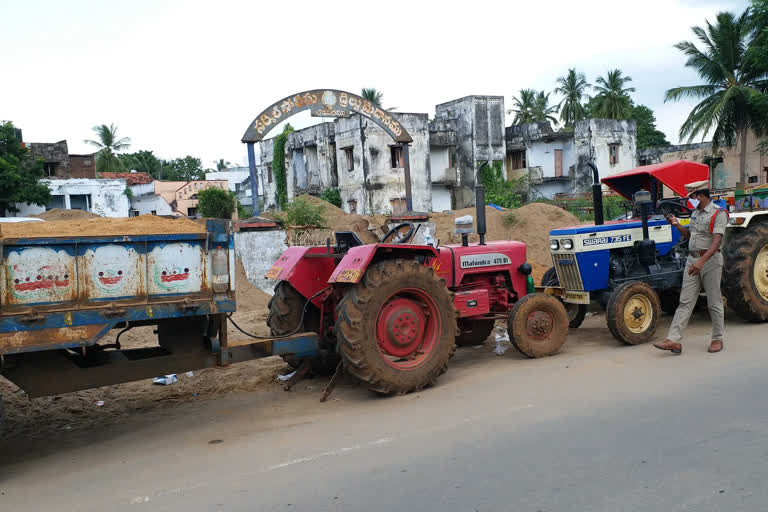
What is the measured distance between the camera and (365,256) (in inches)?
234

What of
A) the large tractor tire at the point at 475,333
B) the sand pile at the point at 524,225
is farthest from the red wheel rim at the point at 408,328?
the sand pile at the point at 524,225

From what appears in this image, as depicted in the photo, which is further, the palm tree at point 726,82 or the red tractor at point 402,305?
the palm tree at point 726,82

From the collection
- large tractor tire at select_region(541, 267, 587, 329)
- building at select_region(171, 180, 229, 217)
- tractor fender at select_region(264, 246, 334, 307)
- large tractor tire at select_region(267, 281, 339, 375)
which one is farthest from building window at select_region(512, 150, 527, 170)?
large tractor tire at select_region(267, 281, 339, 375)

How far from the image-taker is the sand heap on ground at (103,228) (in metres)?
4.61

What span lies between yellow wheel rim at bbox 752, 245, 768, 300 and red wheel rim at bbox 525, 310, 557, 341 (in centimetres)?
305

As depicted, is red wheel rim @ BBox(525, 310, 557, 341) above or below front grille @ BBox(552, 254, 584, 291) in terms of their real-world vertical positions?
below

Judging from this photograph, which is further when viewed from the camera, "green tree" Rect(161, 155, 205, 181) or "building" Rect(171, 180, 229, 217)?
"green tree" Rect(161, 155, 205, 181)

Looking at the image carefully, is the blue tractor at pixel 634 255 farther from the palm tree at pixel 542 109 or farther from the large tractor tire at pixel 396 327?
the palm tree at pixel 542 109

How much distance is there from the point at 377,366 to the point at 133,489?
2381 mm

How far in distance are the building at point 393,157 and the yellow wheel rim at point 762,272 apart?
83.8 ft

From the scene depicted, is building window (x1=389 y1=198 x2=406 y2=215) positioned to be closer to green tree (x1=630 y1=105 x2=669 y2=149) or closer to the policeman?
the policeman

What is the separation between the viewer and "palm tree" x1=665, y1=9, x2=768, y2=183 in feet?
99.1

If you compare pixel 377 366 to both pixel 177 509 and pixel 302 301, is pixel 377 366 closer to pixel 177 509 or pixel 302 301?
pixel 302 301

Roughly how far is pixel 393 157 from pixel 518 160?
1316 centimetres
